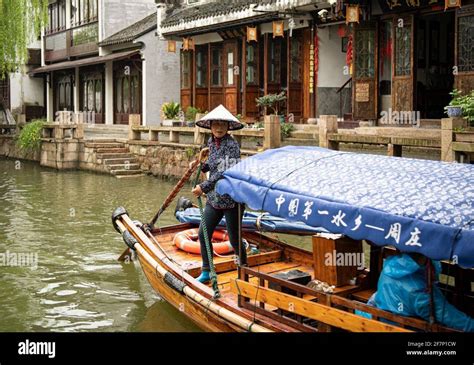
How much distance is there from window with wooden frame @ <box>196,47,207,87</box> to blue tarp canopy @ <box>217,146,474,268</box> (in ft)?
58.9

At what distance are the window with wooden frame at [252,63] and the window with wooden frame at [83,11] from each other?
1099 cm

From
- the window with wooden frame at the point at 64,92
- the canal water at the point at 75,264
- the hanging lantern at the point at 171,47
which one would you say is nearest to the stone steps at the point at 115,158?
the canal water at the point at 75,264

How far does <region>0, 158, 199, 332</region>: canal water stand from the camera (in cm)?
804

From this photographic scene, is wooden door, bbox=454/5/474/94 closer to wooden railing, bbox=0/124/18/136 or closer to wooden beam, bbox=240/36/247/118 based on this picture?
wooden beam, bbox=240/36/247/118

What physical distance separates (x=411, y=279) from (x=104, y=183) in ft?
50.2

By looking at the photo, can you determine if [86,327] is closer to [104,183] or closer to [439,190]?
[439,190]

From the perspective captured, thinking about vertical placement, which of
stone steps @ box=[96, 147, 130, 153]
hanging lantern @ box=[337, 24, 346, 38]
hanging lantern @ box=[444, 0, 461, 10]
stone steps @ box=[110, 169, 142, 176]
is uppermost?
hanging lantern @ box=[337, 24, 346, 38]

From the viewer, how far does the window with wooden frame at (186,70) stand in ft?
81.6

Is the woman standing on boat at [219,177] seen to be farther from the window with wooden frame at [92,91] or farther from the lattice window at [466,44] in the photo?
the window with wooden frame at [92,91]

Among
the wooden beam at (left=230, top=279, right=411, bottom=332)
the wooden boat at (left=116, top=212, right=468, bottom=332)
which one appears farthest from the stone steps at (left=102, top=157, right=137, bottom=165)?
the wooden beam at (left=230, top=279, right=411, bottom=332)

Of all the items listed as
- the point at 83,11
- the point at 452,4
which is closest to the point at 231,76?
the point at 452,4

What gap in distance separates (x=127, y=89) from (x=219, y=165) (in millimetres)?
22778
